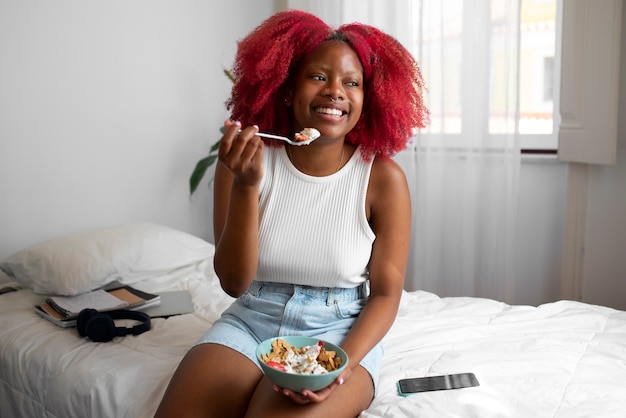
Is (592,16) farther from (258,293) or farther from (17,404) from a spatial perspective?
(17,404)

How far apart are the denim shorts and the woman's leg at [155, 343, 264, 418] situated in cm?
4

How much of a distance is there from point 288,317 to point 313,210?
0.24 m

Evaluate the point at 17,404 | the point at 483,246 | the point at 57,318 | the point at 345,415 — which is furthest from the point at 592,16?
the point at 17,404

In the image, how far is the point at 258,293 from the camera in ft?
4.63

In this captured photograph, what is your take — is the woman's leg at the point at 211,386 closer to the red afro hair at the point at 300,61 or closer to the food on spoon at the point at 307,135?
the food on spoon at the point at 307,135

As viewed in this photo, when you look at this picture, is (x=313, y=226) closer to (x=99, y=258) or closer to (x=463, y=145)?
(x=99, y=258)

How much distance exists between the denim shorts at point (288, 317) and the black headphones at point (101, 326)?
0.42m

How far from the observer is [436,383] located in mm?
1299

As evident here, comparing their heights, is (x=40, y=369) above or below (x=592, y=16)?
below

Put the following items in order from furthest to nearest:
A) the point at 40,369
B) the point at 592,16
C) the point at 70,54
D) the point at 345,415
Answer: the point at 70,54 < the point at 592,16 < the point at 40,369 < the point at 345,415

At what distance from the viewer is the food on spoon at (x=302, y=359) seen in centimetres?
109

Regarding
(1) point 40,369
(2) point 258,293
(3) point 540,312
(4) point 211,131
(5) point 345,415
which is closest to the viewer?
(5) point 345,415

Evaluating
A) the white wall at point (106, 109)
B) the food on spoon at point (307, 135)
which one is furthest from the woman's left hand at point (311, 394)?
the white wall at point (106, 109)

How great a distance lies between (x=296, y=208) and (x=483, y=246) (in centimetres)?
160
